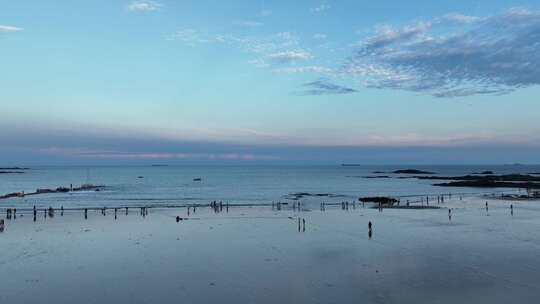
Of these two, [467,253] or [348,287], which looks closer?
[348,287]

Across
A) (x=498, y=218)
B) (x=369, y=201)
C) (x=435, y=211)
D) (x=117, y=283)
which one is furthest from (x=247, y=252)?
(x=369, y=201)

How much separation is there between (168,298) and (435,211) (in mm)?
49535

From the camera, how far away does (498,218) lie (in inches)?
2042

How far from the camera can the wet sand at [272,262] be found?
2161cm

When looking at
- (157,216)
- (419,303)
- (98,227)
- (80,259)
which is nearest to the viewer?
(419,303)

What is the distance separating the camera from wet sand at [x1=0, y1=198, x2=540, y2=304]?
21.6 m

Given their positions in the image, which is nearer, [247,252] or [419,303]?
[419,303]

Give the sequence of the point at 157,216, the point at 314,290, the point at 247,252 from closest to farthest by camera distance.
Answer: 1. the point at 314,290
2. the point at 247,252
3. the point at 157,216

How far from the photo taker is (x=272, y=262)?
28578 millimetres

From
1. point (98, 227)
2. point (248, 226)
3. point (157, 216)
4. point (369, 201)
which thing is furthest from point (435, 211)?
point (98, 227)

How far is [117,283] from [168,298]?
4.14 metres

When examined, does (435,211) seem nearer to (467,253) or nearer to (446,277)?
(467,253)

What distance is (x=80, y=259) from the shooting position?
97.6 ft

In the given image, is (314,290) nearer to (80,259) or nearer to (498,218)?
(80,259)
